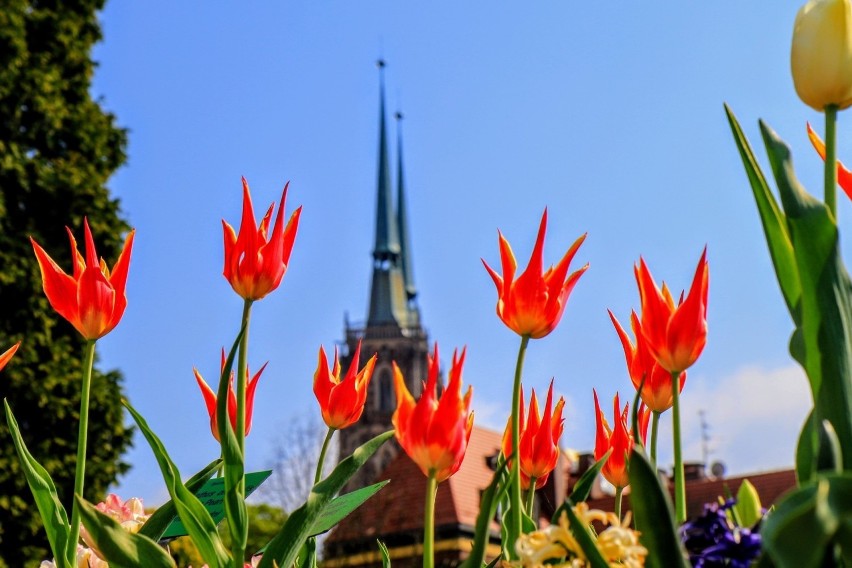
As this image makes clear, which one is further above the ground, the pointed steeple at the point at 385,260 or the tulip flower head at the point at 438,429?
the pointed steeple at the point at 385,260

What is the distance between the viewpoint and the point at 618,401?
4.61ft

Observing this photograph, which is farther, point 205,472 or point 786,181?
point 205,472

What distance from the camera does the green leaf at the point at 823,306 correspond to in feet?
2.86

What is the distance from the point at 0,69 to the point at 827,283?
13.3 metres

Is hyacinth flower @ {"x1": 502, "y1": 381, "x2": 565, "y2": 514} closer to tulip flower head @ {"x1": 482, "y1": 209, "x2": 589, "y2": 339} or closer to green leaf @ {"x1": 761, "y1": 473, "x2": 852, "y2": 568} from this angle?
tulip flower head @ {"x1": 482, "y1": 209, "x2": 589, "y2": 339}

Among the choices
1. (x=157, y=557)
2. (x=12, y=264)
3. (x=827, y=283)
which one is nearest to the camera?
(x=827, y=283)

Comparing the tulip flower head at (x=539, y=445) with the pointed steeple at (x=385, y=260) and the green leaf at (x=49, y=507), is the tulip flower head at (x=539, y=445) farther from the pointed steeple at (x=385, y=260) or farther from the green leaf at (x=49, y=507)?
the pointed steeple at (x=385, y=260)

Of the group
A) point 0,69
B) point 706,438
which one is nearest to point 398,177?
point 706,438

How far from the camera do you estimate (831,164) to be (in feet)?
3.30

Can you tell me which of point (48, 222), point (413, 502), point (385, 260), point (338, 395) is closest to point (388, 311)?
point (385, 260)

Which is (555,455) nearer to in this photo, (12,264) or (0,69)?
(12,264)

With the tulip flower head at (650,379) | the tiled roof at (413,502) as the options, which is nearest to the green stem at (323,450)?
the tulip flower head at (650,379)

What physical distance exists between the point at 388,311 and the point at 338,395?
201 feet

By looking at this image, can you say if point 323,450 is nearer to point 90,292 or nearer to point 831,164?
point 90,292
